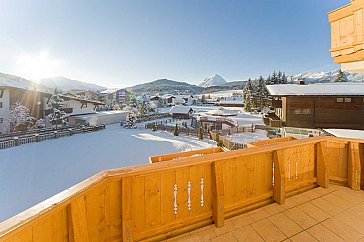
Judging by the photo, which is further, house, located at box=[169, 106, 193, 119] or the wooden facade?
house, located at box=[169, 106, 193, 119]

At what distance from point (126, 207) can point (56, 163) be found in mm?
13039

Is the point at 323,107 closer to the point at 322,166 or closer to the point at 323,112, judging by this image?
the point at 323,112

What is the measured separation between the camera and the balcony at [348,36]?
8.32 feet

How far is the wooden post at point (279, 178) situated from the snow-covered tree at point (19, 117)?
89.1ft

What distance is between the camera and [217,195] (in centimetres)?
259

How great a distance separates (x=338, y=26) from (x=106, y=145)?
57.3ft

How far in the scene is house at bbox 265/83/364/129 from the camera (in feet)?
45.9

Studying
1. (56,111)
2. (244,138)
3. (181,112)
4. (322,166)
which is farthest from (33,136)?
(322,166)

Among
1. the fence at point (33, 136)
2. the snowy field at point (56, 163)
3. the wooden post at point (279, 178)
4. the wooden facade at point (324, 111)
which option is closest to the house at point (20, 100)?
the fence at point (33, 136)

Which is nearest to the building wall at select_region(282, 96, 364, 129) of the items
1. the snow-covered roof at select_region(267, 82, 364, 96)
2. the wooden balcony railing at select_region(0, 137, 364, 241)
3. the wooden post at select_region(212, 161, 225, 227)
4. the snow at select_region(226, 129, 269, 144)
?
the snow-covered roof at select_region(267, 82, 364, 96)

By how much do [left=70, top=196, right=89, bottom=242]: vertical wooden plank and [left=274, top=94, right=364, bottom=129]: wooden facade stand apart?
17.2m

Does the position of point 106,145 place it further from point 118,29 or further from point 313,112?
point 313,112

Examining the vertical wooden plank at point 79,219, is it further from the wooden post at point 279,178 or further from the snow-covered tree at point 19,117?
the snow-covered tree at point 19,117

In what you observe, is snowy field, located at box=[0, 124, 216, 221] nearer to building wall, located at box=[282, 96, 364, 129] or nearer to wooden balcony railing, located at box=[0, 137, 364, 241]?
building wall, located at box=[282, 96, 364, 129]
